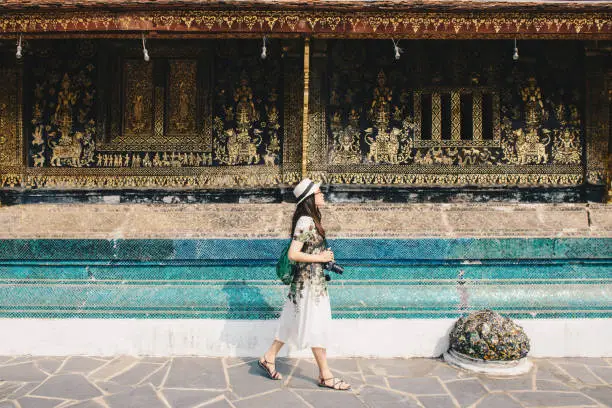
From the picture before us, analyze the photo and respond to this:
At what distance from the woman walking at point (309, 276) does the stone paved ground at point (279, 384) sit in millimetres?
506

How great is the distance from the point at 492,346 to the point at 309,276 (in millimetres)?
1896

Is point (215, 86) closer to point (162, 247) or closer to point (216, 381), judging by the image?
point (162, 247)

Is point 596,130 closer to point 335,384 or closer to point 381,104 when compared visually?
point 381,104

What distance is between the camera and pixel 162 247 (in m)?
5.36

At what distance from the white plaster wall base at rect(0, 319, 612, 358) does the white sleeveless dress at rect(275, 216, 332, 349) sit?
3.58 ft

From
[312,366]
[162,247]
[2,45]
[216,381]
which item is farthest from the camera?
[2,45]

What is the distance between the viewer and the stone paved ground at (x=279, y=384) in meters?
3.90

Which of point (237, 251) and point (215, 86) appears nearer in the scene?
point (237, 251)

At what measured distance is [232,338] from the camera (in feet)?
16.3

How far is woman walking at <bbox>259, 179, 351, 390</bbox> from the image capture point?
12.8 feet

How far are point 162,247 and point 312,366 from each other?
6.75 feet

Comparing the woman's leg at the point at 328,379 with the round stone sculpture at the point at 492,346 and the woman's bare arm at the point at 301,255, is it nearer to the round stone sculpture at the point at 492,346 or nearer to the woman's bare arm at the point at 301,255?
the woman's bare arm at the point at 301,255

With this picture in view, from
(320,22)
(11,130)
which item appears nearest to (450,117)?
(320,22)

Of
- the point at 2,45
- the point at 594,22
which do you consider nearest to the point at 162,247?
the point at 2,45
